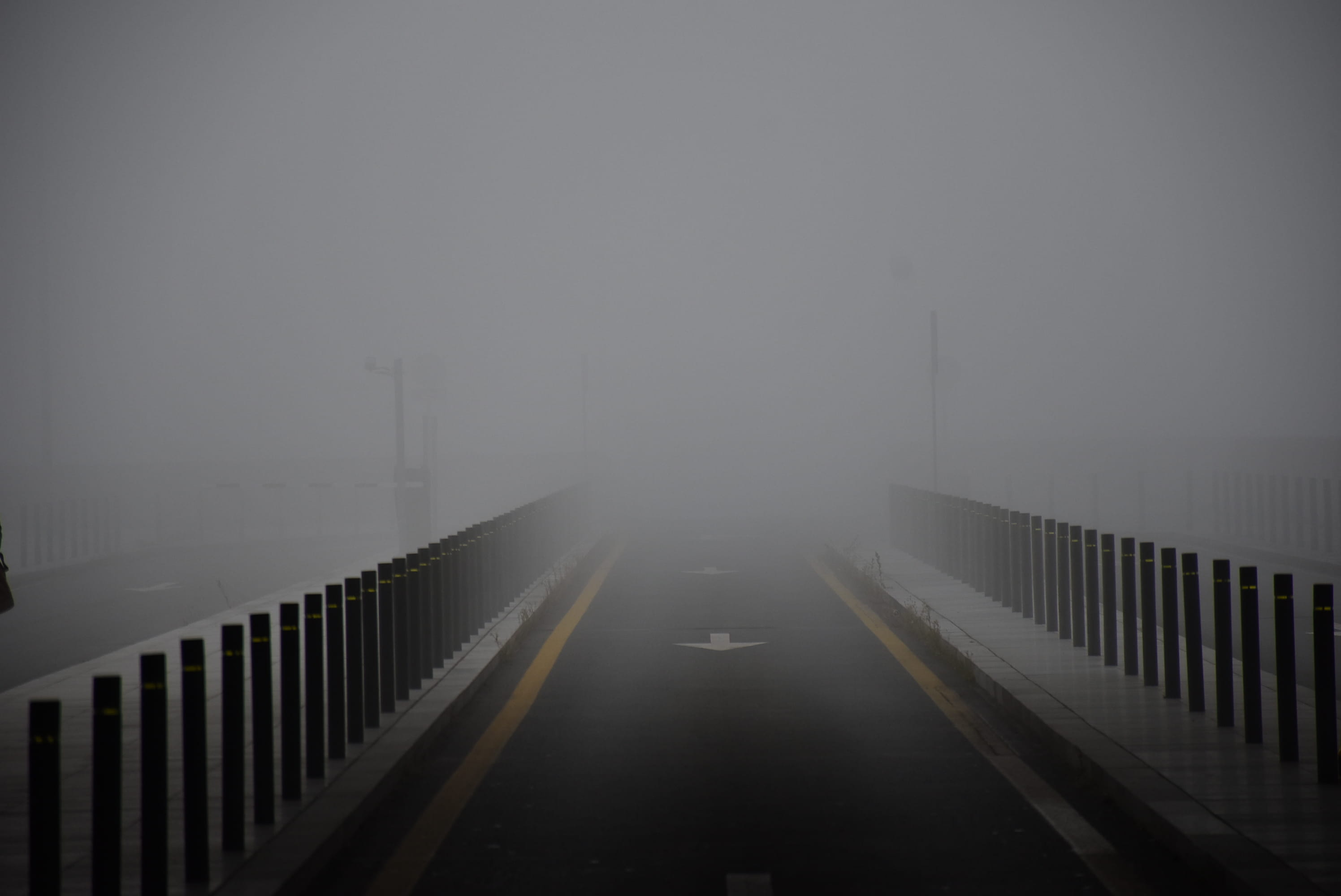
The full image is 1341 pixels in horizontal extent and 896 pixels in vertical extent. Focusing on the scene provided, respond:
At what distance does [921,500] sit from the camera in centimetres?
2303

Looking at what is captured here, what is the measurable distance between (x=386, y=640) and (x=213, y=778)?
2.17 meters

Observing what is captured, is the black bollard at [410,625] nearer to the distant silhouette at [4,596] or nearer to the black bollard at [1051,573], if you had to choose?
the distant silhouette at [4,596]

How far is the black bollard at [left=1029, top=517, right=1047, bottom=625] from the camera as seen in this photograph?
14203mm

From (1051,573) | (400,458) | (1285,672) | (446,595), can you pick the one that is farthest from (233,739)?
(400,458)

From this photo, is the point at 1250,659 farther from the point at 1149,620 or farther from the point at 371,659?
the point at 371,659

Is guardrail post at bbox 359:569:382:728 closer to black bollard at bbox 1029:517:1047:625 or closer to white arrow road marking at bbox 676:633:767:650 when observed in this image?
white arrow road marking at bbox 676:633:767:650

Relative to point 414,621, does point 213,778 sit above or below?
below

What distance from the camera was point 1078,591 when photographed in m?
12.5

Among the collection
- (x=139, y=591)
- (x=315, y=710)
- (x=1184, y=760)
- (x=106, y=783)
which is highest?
(x=106, y=783)

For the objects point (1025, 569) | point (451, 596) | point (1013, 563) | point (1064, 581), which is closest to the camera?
point (451, 596)

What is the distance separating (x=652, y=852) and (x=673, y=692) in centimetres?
469

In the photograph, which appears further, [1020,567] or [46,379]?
[46,379]

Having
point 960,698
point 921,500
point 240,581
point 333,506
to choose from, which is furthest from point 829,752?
point 333,506

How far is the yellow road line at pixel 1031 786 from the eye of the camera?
598cm
